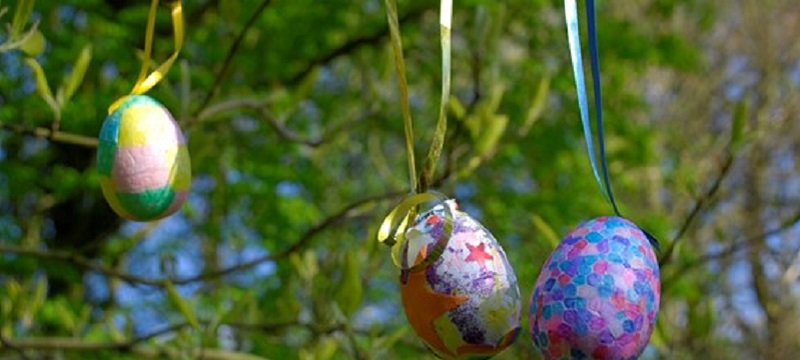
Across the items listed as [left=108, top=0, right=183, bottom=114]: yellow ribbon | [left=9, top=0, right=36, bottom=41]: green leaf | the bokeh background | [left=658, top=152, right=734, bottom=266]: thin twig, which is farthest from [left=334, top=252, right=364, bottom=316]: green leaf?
[left=108, top=0, right=183, bottom=114]: yellow ribbon

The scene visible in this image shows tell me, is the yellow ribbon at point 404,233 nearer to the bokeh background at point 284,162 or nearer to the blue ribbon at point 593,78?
the blue ribbon at point 593,78

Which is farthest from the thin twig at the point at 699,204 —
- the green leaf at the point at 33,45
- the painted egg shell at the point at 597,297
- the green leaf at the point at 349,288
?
the green leaf at the point at 33,45

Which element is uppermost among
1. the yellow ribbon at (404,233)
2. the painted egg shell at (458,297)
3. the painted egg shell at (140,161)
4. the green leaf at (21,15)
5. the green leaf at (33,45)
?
the green leaf at (21,15)

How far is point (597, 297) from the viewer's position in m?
0.97

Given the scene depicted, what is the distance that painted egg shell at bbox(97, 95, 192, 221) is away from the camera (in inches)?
45.8

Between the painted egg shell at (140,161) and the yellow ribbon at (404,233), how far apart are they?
0.97 ft

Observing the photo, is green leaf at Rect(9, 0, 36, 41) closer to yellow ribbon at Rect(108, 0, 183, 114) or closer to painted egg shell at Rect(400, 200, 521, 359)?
yellow ribbon at Rect(108, 0, 183, 114)

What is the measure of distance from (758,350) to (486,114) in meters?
6.75

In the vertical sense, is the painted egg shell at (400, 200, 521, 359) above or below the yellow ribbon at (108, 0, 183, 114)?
below

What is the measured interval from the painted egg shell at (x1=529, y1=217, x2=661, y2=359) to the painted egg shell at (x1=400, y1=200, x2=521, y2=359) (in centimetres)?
3

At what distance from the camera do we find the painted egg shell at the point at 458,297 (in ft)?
3.29

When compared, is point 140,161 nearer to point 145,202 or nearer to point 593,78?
point 145,202

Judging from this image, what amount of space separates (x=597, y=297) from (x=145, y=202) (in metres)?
0.48

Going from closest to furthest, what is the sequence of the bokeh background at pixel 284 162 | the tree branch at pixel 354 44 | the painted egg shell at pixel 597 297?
1. the painted egg shell at pixel 597 297
2. the bokeh background at pixel 284 162
3. the tree branch at pixel 354 44
